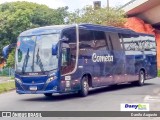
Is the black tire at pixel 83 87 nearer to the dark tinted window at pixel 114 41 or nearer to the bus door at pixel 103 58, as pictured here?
the bus door at pixel 103 58

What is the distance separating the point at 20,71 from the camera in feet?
61.5

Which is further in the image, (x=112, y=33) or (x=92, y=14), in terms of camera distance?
(x=92, y=14)

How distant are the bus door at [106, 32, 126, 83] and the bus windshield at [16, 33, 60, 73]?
182 inches

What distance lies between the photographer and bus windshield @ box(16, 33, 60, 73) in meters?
18.1

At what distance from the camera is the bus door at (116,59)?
2248cm

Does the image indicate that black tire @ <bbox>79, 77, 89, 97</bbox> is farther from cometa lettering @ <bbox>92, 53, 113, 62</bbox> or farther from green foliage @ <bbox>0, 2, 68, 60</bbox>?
green foliage @ <bbox>0, 2, 68, 60</bbox>

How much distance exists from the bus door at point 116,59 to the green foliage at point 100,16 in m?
23.8

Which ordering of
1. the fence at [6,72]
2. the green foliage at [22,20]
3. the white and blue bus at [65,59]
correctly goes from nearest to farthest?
the white and blue bus at [65,59]
the green foliage at [22,20]
the fence at [6,72]

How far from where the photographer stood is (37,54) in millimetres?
18344

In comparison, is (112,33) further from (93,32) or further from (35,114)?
(35,114)

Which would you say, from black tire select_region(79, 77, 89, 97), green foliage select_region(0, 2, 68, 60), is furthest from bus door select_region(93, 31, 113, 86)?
green foliage select_region(0, 2, 68, 60)

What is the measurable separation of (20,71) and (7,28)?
3958cm

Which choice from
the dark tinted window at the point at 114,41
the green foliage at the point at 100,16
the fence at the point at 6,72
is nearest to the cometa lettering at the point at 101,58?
the dark tinted window at the point at 114,41

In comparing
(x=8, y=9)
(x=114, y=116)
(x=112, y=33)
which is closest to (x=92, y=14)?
(x=8, y=9)
